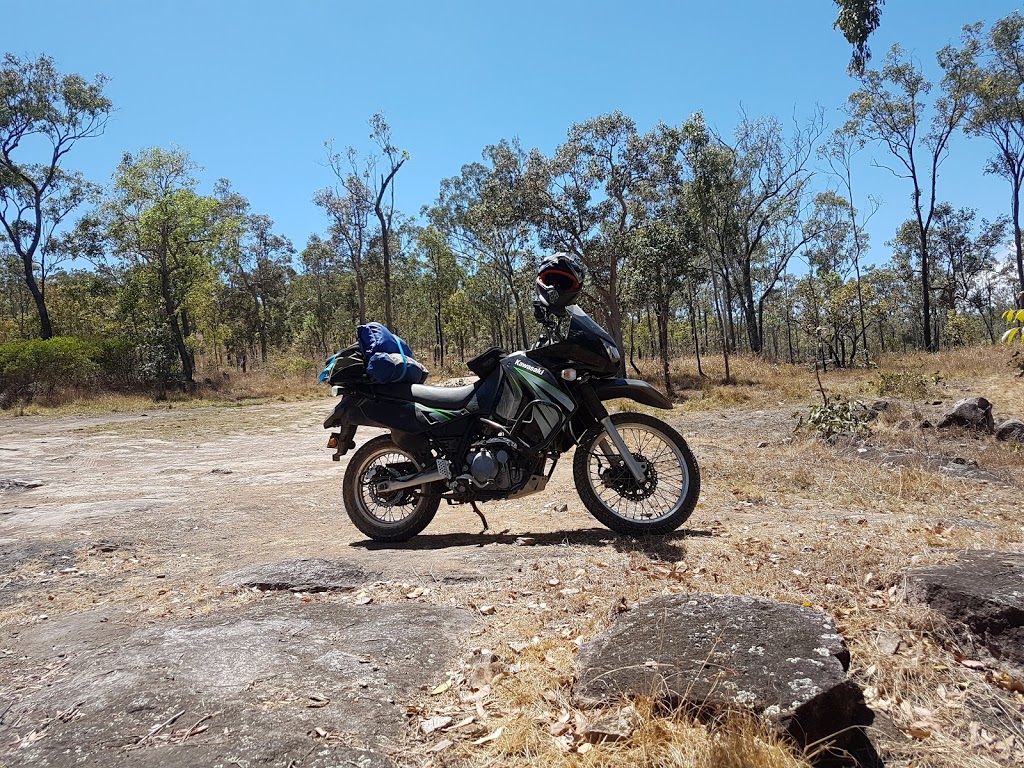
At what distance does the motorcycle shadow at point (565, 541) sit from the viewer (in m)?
3.83

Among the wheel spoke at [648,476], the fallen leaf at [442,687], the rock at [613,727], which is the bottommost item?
the fallen leaf at [442,687]

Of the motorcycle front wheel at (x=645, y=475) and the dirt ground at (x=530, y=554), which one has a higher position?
the motorcycle front wheel at (x=645, y=475)

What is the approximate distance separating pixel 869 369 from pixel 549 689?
23680 mm

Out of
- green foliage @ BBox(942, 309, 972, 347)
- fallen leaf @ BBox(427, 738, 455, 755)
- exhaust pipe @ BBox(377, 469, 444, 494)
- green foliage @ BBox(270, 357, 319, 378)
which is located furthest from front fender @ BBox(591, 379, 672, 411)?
green foliage @ BBox(942, 309, 972, 347)

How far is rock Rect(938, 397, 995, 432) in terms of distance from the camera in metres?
8.30

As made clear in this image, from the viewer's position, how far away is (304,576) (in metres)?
3.58

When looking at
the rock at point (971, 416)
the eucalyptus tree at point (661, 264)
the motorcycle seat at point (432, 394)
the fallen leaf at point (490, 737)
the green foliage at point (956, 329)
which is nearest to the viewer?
the fallen leaf at point (490, 737)

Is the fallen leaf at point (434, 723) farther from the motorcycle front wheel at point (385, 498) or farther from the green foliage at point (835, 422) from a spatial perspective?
the green foliage at point (835, 422)

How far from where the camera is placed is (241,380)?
27688 millimetres

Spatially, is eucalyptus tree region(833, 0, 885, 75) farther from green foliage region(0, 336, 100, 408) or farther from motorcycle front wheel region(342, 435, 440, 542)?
green foliage region(0, 336, 100, 408)

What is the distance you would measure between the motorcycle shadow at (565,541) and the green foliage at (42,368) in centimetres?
2179

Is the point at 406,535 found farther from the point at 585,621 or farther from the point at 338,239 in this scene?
the point at 338,239

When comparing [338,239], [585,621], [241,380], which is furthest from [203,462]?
[338,239]

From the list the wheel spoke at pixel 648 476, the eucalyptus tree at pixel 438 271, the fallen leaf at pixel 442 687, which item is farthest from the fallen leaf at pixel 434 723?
the eucalyptus tree at pixel 438 271
